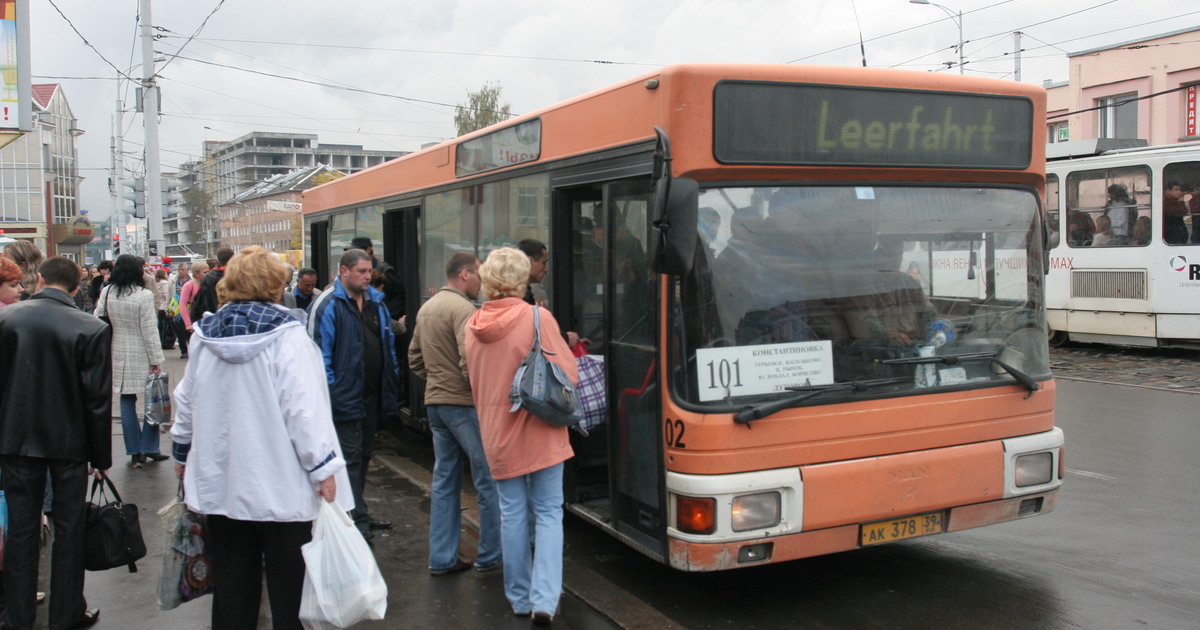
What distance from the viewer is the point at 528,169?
6277 millimetres

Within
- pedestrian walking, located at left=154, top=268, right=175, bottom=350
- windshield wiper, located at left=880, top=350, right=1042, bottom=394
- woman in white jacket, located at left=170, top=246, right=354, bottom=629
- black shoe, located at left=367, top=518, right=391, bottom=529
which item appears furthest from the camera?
pedestrian walking, located at left=154, top=268, right=175, bottom=350

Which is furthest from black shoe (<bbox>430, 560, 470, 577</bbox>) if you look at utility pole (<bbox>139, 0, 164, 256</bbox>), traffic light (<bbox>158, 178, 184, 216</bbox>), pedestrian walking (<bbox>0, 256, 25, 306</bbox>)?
traffic light (<bbox>158, 178, 184, 216</bbox>)

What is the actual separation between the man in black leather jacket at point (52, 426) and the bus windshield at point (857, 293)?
8.87ft

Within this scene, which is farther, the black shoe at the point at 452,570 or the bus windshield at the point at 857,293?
the black shoe at the point at 452,570

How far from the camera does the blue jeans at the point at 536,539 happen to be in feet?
15.1

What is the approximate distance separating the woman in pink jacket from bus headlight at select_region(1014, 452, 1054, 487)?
93.4 inches

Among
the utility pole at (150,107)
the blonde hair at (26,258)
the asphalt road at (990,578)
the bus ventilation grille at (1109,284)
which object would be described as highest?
the utility pole at (150,107)

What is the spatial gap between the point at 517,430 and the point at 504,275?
0.73 metres

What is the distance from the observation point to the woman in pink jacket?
4574mm

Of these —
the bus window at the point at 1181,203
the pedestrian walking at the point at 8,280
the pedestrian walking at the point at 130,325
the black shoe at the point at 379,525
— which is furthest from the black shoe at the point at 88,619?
the bus window at the point at 1181,203

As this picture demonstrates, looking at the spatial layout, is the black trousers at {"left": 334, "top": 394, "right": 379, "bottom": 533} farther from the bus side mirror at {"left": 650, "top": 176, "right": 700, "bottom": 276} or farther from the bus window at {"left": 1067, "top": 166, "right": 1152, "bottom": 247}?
the bus window at {"left": 1067, "top": 166, "right": 1152, "bottom": 247}

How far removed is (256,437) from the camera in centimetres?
357

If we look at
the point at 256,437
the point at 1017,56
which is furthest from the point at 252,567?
the point at 1017,56

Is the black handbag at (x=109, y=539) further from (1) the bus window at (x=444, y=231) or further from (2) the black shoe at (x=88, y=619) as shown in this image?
(1) the bus window at (x=444, y=231)
